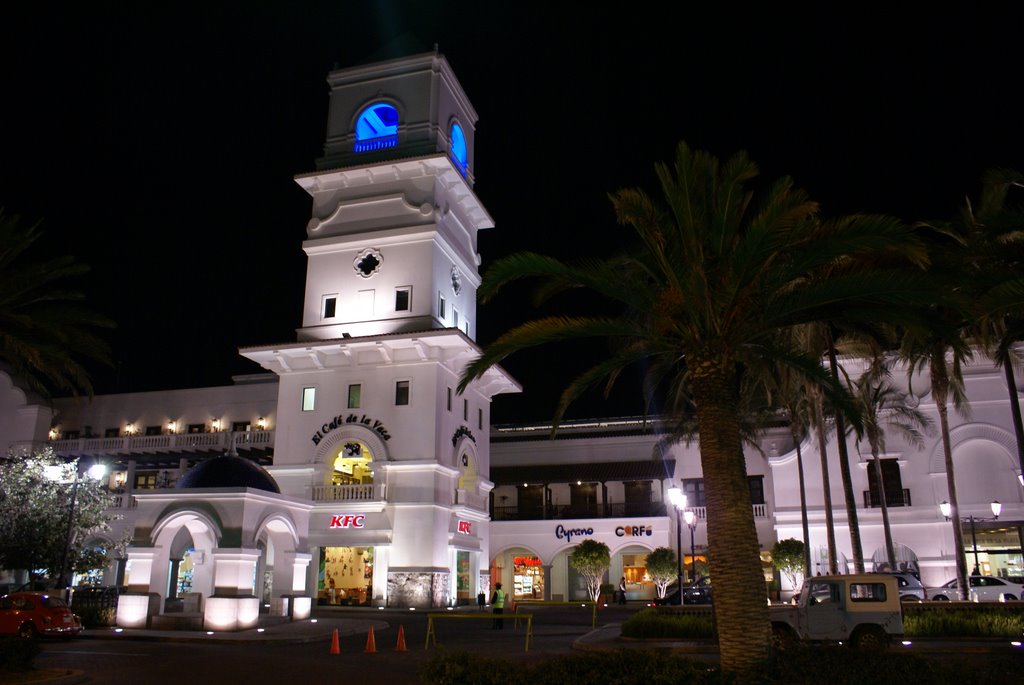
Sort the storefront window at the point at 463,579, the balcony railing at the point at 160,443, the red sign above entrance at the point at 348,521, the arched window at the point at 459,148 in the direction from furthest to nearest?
1. the balcony railing at the point at 160,443
2. the arched window at the point at 459,148
3. the storefront window at the point at 463,579
4. the red sign above entrance at the point at 348,521

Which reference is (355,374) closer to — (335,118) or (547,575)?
(335,118)

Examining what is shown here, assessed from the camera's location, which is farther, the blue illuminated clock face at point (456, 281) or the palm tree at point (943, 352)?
the blue illuminated clock face at point (456, 281)

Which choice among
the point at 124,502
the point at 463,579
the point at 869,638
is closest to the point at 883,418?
the point at 463,579

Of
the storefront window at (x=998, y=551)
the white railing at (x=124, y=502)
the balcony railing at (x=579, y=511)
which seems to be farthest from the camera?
the balcony railing at (x=579, y=511)

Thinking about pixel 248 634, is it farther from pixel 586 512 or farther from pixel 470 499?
pixel 586 512

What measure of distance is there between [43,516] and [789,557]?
32.6 metres

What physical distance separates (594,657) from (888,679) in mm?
4044

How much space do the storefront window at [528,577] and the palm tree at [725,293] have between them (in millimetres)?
38444

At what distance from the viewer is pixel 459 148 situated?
46125 mm

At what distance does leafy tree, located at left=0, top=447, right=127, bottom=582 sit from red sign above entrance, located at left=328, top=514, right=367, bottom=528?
372 inches

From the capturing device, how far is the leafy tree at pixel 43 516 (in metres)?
32.6

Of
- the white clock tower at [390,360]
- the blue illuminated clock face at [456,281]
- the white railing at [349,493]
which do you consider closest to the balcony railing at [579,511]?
the white clock tower at [390,360]

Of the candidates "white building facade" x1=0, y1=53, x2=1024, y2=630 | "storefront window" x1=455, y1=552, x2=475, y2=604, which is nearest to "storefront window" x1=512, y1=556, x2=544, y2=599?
"white building facade" x1=0, y1=53, x2=1024, y2=630

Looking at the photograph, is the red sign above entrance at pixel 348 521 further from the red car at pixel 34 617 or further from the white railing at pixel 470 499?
the red car at pixel 34 617
